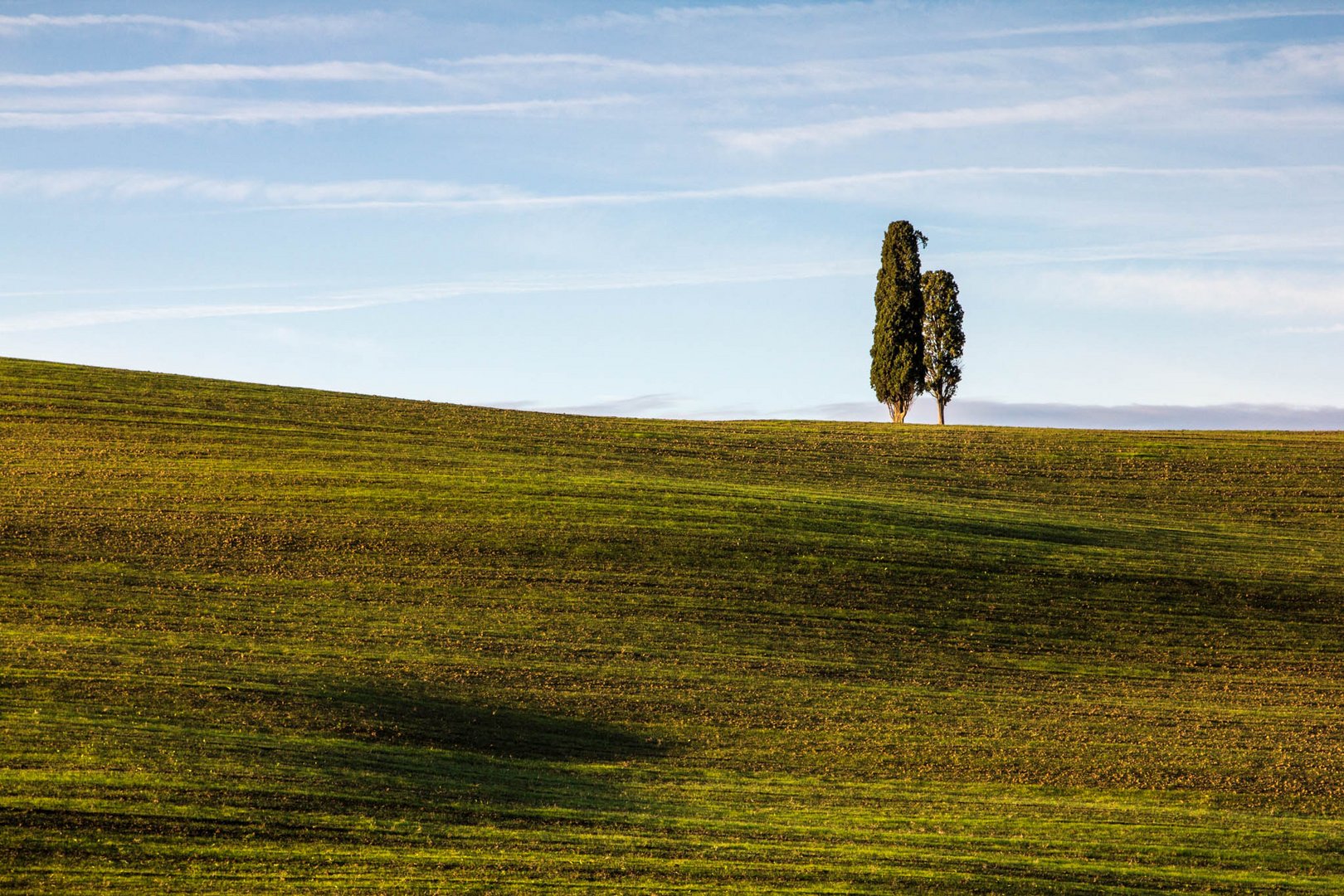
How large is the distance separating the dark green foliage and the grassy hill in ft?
61.3

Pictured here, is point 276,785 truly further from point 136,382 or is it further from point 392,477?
point 136,382

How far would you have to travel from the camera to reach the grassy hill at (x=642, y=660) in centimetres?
2186

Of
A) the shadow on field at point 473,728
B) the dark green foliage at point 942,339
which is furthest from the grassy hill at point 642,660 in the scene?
the dark green foliage at point 942,339

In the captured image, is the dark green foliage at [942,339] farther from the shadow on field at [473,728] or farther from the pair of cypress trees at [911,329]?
the shadow on field at [473,728]

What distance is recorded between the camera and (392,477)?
47.8 metres

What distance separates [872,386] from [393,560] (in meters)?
46.2

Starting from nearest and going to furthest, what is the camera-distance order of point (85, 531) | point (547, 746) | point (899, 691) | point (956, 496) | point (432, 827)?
point (432, 827)
point (547, 746)
point (899, 691)
point (85, 531)
point (956, 496)

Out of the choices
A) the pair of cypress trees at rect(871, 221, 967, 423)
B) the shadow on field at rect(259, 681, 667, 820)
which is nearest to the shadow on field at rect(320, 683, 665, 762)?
the shadow on field at rect(259, 681, 667, 820)

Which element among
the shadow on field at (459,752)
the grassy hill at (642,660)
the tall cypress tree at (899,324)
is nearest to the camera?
the grassy hill at (642,660)

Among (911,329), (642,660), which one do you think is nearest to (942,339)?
(911,329)

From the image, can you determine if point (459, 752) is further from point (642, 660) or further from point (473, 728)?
point (642, 660)

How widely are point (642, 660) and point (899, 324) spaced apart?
48.4 meters

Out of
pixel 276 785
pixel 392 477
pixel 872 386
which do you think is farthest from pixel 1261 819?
pixel 872 386

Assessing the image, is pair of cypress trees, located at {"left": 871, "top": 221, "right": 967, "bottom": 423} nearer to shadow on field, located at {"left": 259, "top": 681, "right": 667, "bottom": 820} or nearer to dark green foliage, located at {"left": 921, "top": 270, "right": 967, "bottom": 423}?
dark green foliage, located at {"left": 921, "top": 270, "right": 967, "bottom": 423}
